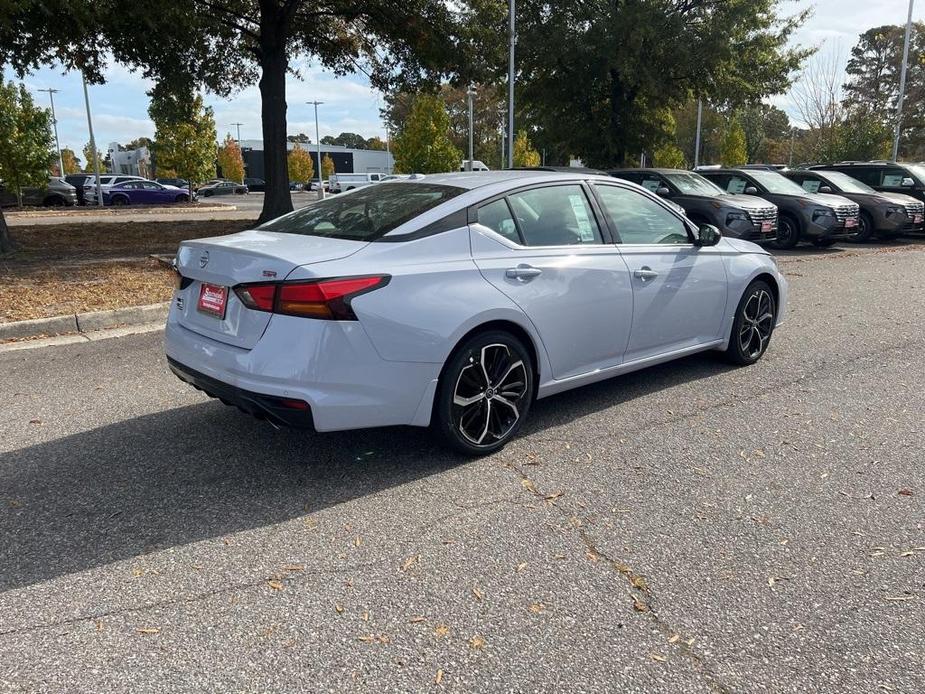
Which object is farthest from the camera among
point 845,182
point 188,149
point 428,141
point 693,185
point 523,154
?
point 523,154

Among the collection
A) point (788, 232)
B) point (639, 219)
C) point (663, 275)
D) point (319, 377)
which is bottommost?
point (788, 232)

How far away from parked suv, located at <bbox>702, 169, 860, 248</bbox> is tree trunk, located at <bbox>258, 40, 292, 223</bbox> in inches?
358

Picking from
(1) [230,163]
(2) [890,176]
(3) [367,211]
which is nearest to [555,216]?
(3) [367,211]

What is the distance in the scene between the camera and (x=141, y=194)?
38625 millimetres

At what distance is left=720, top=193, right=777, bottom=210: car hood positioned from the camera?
13109 mm

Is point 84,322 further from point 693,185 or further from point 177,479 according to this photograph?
point 693,185

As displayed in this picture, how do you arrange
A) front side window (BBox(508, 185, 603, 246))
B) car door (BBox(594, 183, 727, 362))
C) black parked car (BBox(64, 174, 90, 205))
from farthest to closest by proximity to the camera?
black parked car (BBox(64, 174, 90, 205)) → car door (BBox(594, 183, 727, 362)) → front side window (BBox(508, 185, 603, 246))

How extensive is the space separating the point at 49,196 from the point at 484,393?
118 feet

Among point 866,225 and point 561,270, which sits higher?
point 561,270

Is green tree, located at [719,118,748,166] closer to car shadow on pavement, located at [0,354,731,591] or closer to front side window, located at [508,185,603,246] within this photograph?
front side window, located at [508,185,603,246]

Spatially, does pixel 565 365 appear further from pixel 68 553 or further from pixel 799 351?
pixel 799 351

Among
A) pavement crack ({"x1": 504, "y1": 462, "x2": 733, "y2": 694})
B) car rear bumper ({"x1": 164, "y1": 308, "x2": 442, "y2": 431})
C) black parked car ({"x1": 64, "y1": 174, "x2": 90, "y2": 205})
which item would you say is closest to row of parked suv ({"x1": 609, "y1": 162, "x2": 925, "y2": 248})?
pavement crack ({"x1": 504, "y1": 462, "x2": 733, "y2": 694})

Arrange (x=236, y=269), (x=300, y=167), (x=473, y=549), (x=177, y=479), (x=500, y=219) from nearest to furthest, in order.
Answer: (x=473, y=549)
(x=236, y=269)
(x=177, y=479)
(x=500, y=219)
(x=300, y=167)

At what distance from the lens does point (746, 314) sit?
5.80 metres
